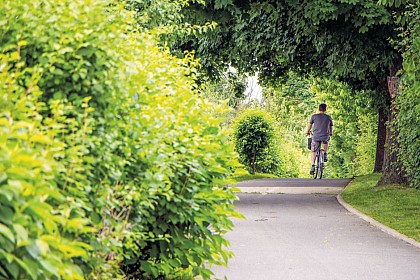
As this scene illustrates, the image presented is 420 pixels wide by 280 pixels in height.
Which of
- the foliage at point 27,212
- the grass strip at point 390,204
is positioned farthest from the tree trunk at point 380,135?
the foliage at point 27,212

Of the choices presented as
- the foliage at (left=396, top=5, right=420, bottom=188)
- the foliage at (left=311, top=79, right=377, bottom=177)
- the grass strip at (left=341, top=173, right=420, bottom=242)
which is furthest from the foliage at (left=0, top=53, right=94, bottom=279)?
the foliage at (left=311, top=79, right=377, bottom=177)

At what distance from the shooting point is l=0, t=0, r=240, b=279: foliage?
3.80 meters

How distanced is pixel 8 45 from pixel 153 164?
51.9 inches

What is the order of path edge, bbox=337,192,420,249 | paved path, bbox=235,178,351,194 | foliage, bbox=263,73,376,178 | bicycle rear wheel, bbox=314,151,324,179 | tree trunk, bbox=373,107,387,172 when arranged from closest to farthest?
path edge, bbox=337,192,420,249
paved path, bbox=235,178,351,194
bicycle rear wheel, bbox=314,151,324,179
tree trunk, bbox=373,107,387,172
foliage, bbox=263,73,376,178

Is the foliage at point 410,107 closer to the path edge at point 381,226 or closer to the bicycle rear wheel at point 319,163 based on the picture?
the path edge at point 381,226

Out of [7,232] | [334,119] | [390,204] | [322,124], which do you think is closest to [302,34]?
[322,124]

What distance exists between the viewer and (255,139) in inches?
1351

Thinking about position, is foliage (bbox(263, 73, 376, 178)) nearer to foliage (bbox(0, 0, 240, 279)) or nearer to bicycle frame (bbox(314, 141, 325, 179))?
bicycle frame (bbox(314, 141, 325, 179))

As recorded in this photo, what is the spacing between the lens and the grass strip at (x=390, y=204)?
13.8m

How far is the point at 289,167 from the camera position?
4403 centimetres

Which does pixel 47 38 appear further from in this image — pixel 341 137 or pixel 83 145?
pixel 341 137

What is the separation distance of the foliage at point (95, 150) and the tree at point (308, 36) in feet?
39.7

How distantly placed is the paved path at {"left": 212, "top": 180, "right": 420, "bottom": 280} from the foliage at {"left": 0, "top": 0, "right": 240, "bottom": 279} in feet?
8.13

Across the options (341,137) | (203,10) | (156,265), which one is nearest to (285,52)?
(203,10)
